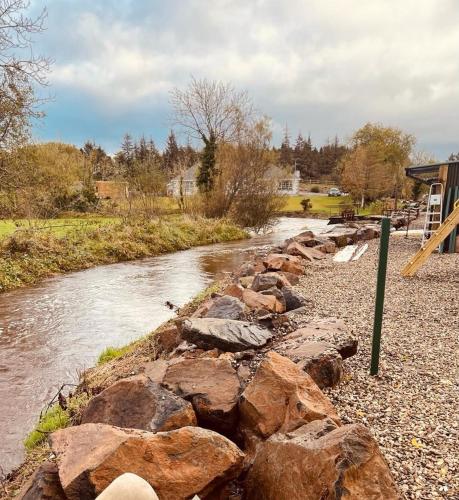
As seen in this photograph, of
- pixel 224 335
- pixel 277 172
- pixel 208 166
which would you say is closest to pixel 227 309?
pixel 224 335

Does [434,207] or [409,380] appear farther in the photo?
[434,207]

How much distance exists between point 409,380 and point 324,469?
7.07 feet

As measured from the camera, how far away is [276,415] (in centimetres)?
317

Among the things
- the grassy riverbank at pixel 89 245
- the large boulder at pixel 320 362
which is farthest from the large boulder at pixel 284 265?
the grassy riverbank at pixel 89 245

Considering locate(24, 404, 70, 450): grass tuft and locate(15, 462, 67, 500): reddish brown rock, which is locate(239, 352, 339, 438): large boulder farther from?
locate(24, 404, 70, 450): grass tuft

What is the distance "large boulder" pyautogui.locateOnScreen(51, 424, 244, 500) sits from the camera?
2.40 m

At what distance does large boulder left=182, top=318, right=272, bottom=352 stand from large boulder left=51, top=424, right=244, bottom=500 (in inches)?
80.6

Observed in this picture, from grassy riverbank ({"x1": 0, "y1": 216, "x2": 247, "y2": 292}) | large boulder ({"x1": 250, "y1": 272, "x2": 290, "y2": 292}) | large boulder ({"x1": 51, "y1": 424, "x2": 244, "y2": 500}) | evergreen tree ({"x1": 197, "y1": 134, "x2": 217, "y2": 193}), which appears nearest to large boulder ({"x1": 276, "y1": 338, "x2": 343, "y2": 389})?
large boulder ({"x1": 51, "y1": 424, "x2": 244, "y2": 500})

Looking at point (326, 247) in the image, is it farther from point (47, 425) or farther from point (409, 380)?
point (47, 425)

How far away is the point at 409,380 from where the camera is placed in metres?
4.08

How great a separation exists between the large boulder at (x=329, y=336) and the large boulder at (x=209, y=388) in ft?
3.66

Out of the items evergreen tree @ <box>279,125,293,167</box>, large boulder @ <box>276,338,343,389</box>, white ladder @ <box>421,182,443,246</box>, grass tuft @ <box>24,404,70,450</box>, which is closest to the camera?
large boulder @ <box>276,338,343,389</box>

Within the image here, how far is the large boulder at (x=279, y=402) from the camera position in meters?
3.03

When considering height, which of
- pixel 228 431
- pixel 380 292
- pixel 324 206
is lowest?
pixel 324 206
